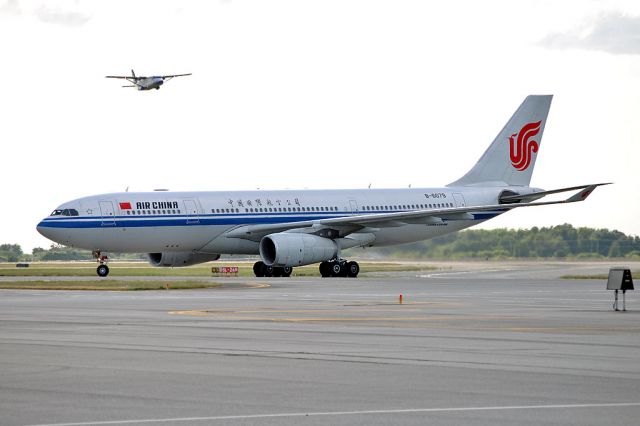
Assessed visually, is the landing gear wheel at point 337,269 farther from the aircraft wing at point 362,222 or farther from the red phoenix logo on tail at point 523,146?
the red phoenix logo on tail at point 523,146

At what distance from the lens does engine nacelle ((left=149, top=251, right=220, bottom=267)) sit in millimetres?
59250

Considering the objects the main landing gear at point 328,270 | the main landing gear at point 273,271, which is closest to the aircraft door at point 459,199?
the main landing gear at point 328,270

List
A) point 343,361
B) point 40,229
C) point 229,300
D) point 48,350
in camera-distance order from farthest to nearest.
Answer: point 40,229 → point 229,300 → point 48,350 → point 343,361

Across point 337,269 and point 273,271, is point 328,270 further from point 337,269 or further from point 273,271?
point 273,271

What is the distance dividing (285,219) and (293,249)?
5017 millimetres

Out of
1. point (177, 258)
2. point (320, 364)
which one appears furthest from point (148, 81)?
point (320, 364)

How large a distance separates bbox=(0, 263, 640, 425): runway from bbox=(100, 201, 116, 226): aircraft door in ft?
73.0

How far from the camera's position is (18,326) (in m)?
23.3

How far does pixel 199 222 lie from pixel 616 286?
3038cm

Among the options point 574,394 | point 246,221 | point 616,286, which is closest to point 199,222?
point 246,221

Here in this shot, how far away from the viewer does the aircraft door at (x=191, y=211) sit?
55.4 m

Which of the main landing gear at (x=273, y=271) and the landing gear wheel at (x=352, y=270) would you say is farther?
the landing gear wheel at (x=352, y=270)

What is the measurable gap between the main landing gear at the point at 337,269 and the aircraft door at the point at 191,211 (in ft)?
21.0

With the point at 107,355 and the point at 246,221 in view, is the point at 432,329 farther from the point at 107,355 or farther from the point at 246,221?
the point at 246,221
